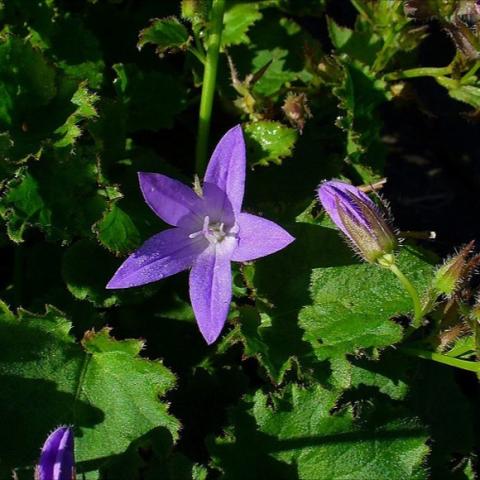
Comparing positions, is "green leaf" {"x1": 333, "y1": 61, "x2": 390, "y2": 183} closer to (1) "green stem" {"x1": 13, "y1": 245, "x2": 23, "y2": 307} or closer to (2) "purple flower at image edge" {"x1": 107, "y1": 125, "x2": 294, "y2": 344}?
(2) "purple flower at image edge" {"x1": 107, "y1": 125, "x2": 294, "y2": 344}

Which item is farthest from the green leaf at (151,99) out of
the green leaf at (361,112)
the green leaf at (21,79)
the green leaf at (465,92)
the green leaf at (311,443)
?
the green leaf at (311,443)

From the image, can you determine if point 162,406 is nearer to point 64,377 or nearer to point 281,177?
point 64,377

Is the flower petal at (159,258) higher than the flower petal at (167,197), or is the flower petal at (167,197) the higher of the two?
the flower petal at (167,197)

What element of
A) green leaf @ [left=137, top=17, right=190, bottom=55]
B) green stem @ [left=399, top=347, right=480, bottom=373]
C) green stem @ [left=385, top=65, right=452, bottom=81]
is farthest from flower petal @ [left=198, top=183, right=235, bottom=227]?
green stem @ [left=385, top=65, right=452, bottom=81]

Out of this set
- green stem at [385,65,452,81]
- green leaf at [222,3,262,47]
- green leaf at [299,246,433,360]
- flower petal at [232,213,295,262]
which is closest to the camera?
flower petal at [232,213,295,262]

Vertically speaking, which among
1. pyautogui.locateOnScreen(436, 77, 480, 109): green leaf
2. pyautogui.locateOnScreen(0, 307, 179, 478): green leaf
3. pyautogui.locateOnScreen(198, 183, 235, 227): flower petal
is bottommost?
pyautogui.locateOnScreen(0, 307, 179, 478): green leaf

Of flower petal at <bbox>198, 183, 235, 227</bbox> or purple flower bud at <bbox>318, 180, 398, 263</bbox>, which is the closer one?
purple flower bud at <bbox>318, 180, 398, 263</bbox>

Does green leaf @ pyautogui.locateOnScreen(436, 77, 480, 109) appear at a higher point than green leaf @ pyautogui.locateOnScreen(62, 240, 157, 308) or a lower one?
higher

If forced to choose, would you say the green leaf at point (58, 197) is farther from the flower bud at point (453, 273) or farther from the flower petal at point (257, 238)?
the flower bud at point (453, 273)
